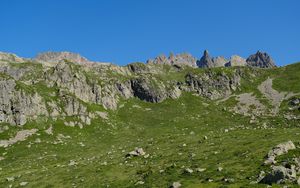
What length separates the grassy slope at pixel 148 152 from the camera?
45.9 m

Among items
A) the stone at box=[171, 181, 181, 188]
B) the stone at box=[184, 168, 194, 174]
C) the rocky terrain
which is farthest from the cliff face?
the stone at box=[171, 181, 181, 188]

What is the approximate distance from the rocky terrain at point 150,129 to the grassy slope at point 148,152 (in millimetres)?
200

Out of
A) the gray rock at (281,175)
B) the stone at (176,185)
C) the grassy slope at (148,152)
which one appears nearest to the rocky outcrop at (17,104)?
the grassy slope at (148,152)

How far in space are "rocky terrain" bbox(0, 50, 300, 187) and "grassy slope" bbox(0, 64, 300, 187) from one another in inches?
7.9

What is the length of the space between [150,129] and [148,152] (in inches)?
2287

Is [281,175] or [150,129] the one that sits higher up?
[150,129]

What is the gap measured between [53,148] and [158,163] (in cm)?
5070

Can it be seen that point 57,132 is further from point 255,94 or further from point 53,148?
point 255,94

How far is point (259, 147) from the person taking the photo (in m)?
52.6

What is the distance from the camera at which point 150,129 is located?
124m

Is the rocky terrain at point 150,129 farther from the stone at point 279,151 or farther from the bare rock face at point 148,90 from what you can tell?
the bare rock face at point 148,90

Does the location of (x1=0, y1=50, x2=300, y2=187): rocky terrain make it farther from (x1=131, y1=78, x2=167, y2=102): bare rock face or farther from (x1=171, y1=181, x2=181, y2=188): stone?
(x1=131, y1=78, x2=167, y2=102): bare rock face

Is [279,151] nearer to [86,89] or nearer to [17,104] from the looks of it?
[17,104]

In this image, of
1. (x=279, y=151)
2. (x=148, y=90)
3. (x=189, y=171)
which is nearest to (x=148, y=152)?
(x=189, y=171)
